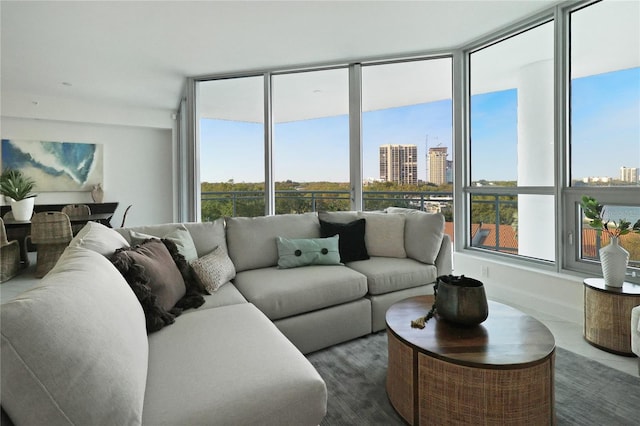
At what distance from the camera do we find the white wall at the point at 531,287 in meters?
2.79

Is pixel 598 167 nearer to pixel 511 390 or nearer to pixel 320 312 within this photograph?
pixel 511 390

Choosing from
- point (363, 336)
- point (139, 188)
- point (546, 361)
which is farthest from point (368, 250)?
point (139, 188)

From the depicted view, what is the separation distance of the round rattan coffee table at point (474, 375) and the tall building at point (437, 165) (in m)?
2.68

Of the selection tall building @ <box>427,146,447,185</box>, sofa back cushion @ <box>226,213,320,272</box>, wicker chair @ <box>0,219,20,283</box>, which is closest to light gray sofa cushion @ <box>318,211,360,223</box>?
sofa back cushion @ <box>226,213,320,272</box>

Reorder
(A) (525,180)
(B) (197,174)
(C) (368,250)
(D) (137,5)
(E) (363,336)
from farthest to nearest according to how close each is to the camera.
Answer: (B) (197,174) < (A) (525,180) < (C) (368,250) < (D) (137,5) < (E) (363,336)

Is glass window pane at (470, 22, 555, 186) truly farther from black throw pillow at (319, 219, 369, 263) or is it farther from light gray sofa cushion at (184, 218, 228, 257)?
light gray sofa cushion at (184, 218, 228, 257)

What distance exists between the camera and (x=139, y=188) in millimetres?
6758

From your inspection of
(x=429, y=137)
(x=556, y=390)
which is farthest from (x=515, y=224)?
(x=556, y=390)

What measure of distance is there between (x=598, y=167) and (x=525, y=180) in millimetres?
628

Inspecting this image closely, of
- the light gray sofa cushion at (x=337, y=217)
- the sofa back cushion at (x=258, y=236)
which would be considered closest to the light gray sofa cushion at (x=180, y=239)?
the sofa back cushion at (x=258, y=236)

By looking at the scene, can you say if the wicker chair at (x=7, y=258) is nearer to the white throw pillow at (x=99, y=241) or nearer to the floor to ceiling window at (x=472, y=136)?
the floor to ceiling window at (x=472, y=136)

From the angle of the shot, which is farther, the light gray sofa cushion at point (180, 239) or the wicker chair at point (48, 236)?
the wicker chair at point (48, 236)

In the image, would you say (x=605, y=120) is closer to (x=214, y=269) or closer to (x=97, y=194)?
(x=214, y=269)

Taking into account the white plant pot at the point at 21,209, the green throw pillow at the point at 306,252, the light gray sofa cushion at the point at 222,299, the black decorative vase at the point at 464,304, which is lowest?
the light gray sofa cushion at the point at 222,299
